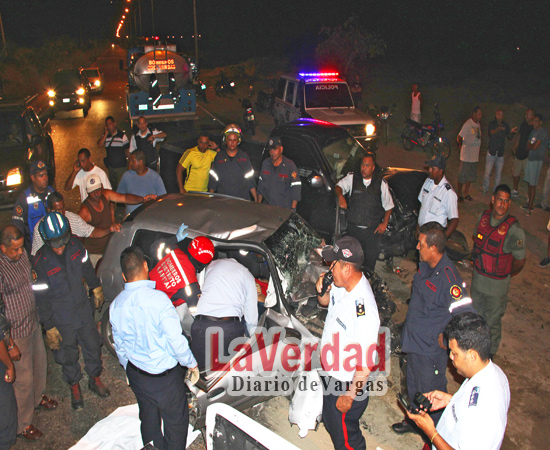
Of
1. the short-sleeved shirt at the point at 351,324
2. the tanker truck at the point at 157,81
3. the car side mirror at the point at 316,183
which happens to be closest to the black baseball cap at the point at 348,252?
the short-sleeved shirt at the point at 351,324

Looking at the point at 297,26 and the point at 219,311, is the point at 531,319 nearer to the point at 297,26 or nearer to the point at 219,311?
the point at 219,311

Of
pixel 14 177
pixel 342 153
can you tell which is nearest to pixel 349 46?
pixel 342 153

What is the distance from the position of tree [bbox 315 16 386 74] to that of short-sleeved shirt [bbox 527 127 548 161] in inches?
478

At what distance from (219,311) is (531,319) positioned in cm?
431

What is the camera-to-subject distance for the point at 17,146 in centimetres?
861

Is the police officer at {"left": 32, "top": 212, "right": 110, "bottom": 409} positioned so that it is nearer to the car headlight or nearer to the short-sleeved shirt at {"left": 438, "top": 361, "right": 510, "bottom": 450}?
the short-sleeved shirt at {"left": 438, "top": 361, "right": 510, "bottom": 450}

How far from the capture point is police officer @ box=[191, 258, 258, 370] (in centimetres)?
389

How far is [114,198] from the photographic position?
230 inches

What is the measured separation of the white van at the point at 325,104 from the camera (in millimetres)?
11297

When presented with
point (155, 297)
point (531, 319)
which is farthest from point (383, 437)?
point (531, 319)

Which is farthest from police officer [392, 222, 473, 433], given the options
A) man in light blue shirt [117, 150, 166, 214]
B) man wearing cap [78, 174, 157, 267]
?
man in light blue shirt [117, 150, 166, 214]

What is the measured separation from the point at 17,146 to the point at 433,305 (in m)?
8.06

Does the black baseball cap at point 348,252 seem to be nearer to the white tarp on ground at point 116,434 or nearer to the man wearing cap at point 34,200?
the white tarp on ground at point 116,434

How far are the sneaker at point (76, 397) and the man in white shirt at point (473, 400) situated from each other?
3.27 metres
